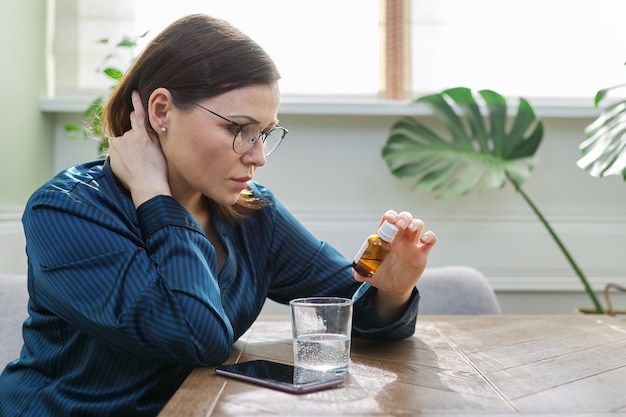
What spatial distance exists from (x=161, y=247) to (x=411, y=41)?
5.52 feet

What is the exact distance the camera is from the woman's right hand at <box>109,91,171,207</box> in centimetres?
128

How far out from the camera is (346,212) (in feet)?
8.46

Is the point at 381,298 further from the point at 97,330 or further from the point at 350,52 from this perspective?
the point at 350,52

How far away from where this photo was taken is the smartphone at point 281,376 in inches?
37.9

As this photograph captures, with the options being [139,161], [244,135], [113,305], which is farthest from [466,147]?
[113,305]

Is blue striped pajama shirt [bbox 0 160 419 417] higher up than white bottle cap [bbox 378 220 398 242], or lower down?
lower down

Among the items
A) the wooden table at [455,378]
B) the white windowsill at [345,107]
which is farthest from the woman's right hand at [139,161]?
the white windowsill at [345,107]

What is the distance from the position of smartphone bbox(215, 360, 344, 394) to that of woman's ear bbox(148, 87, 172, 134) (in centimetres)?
48

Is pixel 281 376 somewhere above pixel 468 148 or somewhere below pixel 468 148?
below

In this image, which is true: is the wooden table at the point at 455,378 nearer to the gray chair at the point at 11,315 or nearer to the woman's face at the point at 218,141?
the woman's face at the point at 218,141

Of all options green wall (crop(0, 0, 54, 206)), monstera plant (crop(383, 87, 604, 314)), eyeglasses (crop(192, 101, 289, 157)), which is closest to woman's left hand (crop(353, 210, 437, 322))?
eyeglasses (crop(192, 101, 289, 157))

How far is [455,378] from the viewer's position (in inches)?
41.4

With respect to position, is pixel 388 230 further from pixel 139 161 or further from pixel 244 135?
pixel 139 161

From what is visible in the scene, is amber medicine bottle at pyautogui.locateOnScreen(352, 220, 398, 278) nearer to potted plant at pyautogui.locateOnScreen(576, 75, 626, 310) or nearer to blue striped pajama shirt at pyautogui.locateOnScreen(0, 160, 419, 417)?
blue striped pajama shirt at pyautogui.locateOnScreen(0, 160, 419, 417)
